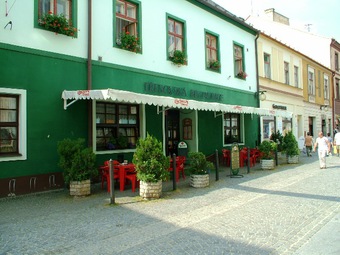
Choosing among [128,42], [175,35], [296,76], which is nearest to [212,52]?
[175,35]

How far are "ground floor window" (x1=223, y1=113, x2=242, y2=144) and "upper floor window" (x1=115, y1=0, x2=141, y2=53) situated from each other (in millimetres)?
6859

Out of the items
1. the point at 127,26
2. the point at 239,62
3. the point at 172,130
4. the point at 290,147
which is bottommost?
the point at 290,147

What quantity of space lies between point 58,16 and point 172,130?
7.16 metres

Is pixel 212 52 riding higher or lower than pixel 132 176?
higher

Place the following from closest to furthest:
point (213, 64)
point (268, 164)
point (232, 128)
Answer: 1. point (268, 164)
2. point (213, 64)
3. point (232, 128)

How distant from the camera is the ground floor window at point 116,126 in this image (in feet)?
33.8

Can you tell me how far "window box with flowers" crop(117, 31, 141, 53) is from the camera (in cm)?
1063

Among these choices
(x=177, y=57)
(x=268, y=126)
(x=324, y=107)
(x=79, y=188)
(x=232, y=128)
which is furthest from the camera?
(x=324, y=107)

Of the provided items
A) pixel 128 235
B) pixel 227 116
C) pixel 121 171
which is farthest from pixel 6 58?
pixel 227 116

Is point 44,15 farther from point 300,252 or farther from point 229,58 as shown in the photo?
point 229,58

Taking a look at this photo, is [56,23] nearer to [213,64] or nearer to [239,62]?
[213,64]

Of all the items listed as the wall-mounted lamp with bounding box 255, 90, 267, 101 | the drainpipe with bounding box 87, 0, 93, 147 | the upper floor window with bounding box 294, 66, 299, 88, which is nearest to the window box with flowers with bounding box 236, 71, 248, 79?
the wall-mounted lamp with bounding box 255, 90, 267, 101

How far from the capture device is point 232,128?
1678cm

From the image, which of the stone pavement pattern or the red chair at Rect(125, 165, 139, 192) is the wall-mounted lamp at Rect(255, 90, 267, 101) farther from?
the red chair at Rect(125, 165, 139, 192)
